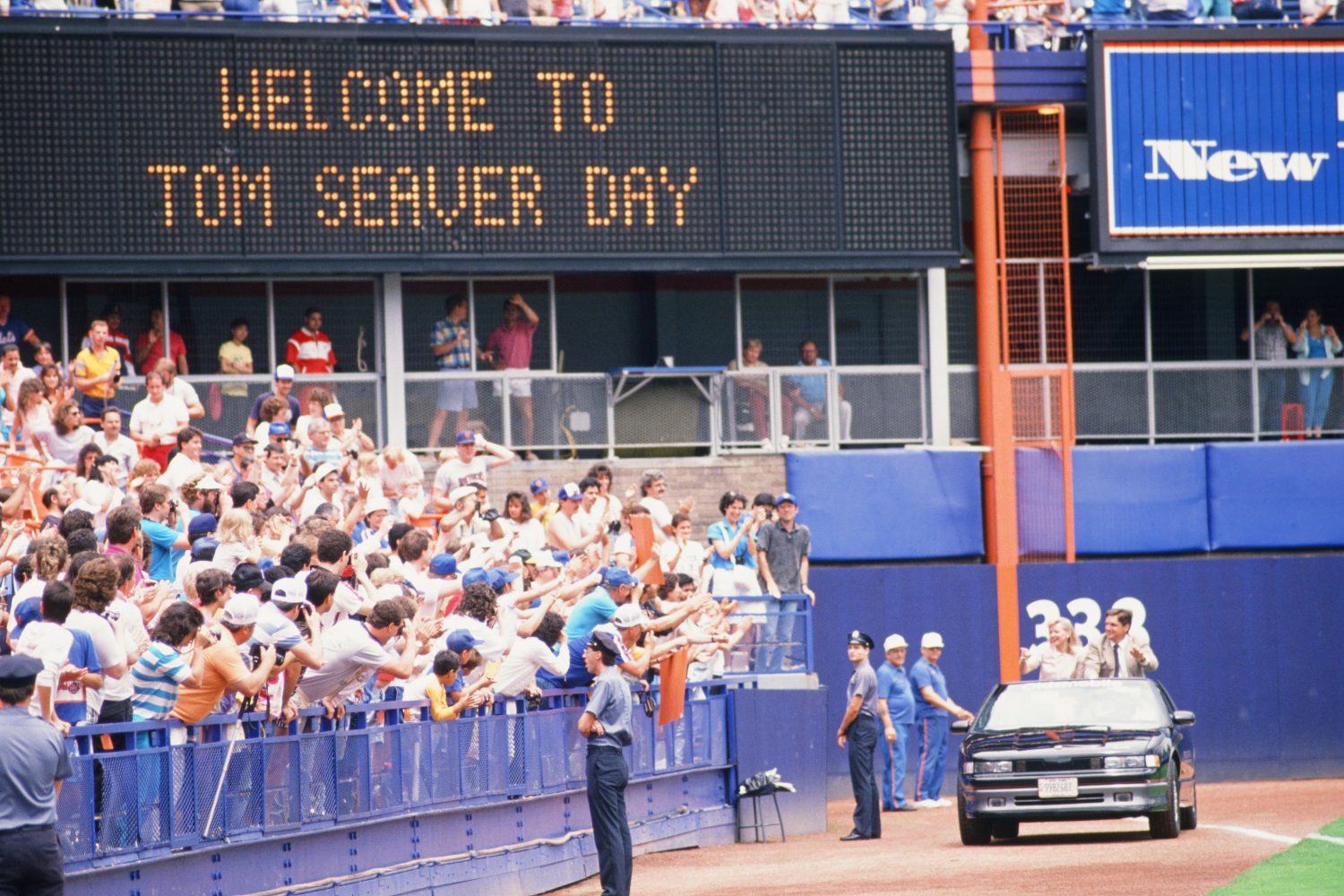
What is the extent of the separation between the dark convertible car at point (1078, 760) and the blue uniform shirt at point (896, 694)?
4.15 m

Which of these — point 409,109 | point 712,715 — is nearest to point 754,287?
point 409,109

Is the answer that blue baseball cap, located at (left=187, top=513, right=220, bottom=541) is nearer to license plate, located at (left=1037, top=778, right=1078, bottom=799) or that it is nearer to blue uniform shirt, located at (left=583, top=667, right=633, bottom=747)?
blue uniform shirt, located at (left=583, top=667, right=633, bottom=747)

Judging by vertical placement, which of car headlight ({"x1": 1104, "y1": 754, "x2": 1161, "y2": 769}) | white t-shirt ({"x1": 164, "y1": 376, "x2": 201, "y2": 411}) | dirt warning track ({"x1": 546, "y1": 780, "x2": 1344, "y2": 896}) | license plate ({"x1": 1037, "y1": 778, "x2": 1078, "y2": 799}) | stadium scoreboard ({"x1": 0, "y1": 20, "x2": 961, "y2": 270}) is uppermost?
stadium scoreboard ({"x1": 0, "y1": 20, "x2": 961, "y2": 270})

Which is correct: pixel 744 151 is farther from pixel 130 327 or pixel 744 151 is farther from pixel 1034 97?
pixel 130 327

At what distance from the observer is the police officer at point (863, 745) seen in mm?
18750

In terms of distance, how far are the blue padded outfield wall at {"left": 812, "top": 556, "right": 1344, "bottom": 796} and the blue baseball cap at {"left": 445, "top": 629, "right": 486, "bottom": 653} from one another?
12.0m

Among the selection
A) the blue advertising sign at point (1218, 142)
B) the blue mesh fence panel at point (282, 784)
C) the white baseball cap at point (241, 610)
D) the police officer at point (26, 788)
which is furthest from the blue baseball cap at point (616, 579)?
the blue advertising sign at point (1218, 142)

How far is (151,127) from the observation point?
67.1 feet

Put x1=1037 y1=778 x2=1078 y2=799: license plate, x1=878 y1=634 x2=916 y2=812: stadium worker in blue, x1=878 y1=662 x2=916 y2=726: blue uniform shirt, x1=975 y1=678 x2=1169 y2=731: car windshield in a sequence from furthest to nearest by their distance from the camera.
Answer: x1=878 y1=662 x2=916 y2=726: blue uniform shirt, x1=878 y1=634 x2=916 y2=812: stadium worker in blue, x1=975 y1=678 x2=1169 y2=731: car windshield, x1=1037 y1=778 x2=1078 y2=799: license plate

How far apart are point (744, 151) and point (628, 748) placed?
7647mm

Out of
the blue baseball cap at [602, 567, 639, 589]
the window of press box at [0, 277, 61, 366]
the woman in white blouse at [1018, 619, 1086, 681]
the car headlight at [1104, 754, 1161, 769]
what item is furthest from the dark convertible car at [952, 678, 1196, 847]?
the window of press box at [0, 277, 61, 366]

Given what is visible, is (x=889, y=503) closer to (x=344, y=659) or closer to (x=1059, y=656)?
(x=1059, y=656)

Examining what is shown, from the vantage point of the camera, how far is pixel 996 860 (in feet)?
52.0

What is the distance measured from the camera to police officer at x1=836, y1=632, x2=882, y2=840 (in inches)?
738
